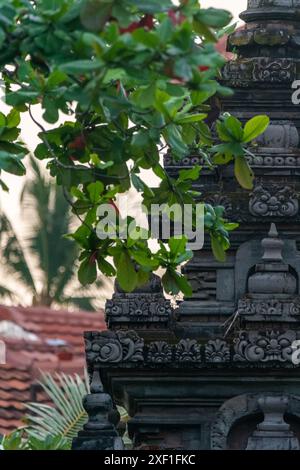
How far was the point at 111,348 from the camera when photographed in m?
18.3

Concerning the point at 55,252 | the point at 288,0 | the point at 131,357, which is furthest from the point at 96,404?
the point at 55,252

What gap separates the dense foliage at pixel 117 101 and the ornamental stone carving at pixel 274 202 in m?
1.26

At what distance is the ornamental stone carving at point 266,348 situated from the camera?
1830 centimetres

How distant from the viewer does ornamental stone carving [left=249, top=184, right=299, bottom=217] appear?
19.2m

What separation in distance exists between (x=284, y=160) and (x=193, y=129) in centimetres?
301

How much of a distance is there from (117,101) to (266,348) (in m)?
3.99

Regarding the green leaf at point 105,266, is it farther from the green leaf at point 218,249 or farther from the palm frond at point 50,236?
the palm frond at point 50,236

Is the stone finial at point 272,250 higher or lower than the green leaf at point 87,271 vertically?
higher

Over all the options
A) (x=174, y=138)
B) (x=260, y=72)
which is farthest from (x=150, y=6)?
(x=260, y=72)

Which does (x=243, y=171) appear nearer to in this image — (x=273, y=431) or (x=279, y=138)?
(x=273, y=431)

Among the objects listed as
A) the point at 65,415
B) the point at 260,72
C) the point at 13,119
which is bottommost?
the point at 13,119

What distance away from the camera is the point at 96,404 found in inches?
717

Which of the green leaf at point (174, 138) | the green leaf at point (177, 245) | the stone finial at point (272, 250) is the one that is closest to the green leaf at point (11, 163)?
the green leaf at point (174, 138)
